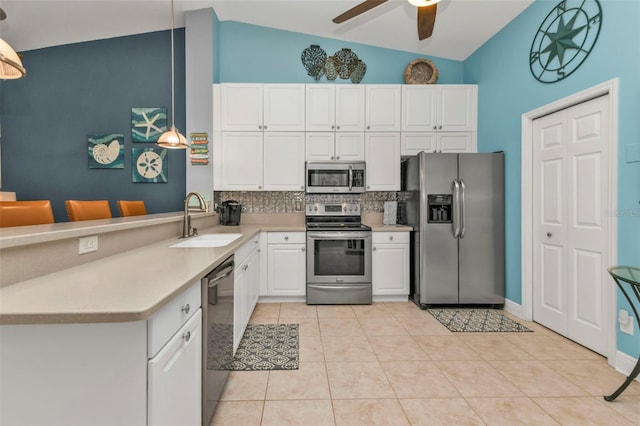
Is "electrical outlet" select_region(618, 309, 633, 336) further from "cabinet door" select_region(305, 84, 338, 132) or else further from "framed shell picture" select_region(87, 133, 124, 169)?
"framed shell picture" select_region(87, 133, 124, 169)

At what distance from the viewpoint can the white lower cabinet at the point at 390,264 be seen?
12.0ft

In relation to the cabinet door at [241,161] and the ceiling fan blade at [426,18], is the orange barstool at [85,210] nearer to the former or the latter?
the cabinet door at [241,161]

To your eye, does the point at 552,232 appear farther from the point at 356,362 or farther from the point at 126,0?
the point at 126,0

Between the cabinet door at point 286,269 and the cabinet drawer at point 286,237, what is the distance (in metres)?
0.05

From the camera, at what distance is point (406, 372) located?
217 cm

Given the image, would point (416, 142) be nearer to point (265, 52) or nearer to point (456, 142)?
point (456, 142)

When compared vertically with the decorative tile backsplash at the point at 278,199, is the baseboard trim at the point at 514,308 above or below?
below

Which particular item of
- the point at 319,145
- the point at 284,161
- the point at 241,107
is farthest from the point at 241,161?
the point at 319,145

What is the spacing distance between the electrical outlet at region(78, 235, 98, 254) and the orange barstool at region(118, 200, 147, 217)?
198 centimetres

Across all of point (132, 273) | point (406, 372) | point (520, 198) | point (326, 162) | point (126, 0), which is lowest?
point (406, 372)

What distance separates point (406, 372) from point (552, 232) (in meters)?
1.91

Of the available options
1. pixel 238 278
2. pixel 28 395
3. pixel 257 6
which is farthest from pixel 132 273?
pixel 257 6

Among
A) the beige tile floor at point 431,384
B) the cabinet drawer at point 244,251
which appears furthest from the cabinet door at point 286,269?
the beige tile floor at point 431,384

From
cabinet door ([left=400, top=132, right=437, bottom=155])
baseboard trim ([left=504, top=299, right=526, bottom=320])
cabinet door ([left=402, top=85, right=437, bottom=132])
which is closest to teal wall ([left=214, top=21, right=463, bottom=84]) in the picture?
cabinet door ([left=402, top=85, right=437, bottom=132])
